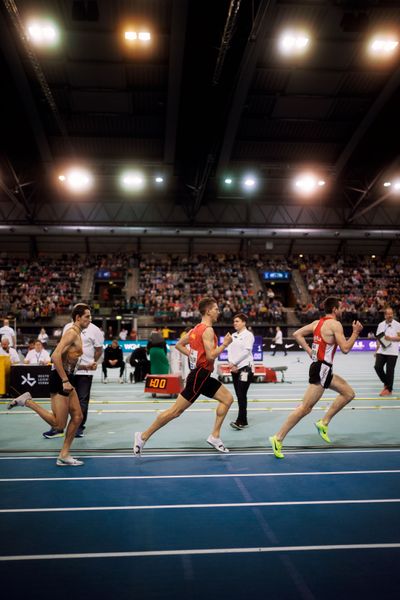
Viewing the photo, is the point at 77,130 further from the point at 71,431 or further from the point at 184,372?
the point at 71,431

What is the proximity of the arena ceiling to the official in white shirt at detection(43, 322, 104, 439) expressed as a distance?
1438 cm

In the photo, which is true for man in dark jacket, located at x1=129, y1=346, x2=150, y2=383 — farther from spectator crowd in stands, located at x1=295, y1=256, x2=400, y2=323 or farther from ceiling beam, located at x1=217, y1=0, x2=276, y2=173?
spectator crowd in stands, located at x1=295, y1=256, x2=400, y2=323

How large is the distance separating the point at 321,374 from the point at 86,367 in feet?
11.3

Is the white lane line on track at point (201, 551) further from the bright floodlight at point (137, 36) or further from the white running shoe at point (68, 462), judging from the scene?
the bright floodlight at point (137, 36)

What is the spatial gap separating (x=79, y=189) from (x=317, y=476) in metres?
32.2

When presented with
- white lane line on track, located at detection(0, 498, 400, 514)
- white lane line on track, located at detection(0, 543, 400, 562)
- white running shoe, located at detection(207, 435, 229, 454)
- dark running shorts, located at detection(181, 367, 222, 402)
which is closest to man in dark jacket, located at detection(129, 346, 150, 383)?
white running shoe, located at detection(207, 435, 229, 454)

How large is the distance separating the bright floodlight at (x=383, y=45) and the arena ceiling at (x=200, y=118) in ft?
1.36

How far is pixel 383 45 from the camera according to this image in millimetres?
21578

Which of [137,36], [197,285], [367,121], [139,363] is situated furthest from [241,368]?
[197,285]

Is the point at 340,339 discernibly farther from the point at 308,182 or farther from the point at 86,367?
the point at 308,182

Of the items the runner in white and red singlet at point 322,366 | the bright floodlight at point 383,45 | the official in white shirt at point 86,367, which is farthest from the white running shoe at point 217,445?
the bright floodlight at point 383,45

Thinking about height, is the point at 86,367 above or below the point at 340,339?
below

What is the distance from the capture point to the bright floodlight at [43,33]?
19700 mm

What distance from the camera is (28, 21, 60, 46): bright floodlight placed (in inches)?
776
